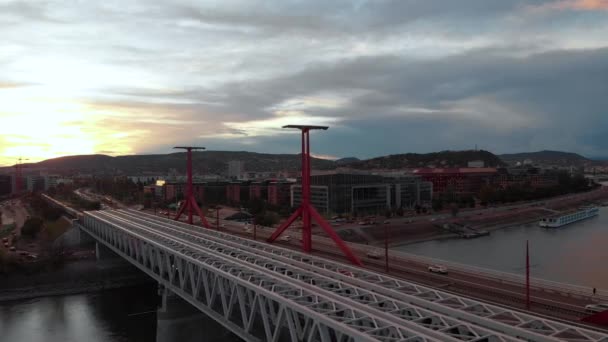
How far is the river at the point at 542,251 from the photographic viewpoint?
613 inches

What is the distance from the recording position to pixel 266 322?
630 centimetres

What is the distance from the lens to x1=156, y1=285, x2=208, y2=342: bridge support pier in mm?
10969

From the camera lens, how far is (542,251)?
66.0 ft

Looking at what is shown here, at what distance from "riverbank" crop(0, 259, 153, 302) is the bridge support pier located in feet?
23.2

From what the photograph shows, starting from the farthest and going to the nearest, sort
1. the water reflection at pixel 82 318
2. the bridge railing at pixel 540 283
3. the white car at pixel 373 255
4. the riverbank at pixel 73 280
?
the riverbank at pixel 73 280
the white car at pixel 373 255
the water reflection at pixel 82 318
the bridge railing at pixel 540 283

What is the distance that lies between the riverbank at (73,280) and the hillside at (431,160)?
6538 centimetres

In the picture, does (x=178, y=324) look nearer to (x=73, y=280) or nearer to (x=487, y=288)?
(x=487, y=288)

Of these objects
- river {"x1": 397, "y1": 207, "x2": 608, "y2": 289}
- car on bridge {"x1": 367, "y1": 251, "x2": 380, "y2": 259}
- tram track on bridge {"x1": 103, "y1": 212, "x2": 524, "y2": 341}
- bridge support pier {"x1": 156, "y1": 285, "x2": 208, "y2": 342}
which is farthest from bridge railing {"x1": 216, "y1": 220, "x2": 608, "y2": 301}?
bridge support pier {"x1": 156, "y1": 285, "x2": 208, "y2": 342}

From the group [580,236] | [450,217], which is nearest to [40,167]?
[450,217]

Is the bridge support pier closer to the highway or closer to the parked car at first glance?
the parked car

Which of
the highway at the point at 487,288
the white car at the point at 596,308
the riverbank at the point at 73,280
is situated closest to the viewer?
the white car at the point at 596,308

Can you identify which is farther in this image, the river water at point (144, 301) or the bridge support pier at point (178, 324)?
the river water at point (144, 301)

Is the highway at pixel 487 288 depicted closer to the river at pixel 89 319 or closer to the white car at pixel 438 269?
the white car at pixel 438 269

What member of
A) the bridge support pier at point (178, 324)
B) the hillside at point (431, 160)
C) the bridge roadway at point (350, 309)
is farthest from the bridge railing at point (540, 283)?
the hillside at point (431, 160)
